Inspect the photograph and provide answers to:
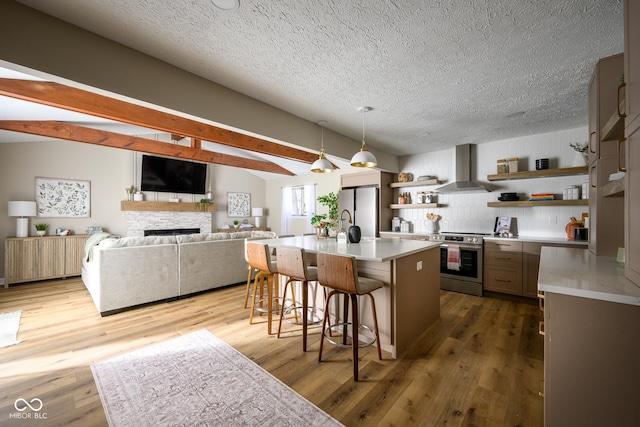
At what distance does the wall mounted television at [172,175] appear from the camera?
21.0ft

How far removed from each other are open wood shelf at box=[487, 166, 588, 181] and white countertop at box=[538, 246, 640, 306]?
2.50m

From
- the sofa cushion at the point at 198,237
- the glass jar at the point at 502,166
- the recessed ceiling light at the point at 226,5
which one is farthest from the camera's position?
the glass jar at the point at 502,166

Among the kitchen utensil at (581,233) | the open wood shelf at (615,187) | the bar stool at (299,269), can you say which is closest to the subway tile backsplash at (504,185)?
the kitchen utensil at (581,233)

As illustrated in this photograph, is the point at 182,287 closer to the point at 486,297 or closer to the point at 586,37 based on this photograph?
the point at 486,297

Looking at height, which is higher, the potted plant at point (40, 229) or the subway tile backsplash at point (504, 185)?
the subway tile backsplash at point (504, 185)

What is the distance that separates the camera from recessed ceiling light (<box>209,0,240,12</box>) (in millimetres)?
1514

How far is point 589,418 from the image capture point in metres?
1.15

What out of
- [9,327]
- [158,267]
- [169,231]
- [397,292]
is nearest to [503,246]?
[397,292]

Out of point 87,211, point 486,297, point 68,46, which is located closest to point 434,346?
point 486,297

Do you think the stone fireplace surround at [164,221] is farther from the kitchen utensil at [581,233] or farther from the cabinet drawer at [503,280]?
the kitchen utensil at [581,233]

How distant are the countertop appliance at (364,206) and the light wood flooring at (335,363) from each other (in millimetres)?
2126

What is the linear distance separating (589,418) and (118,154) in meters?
7.90

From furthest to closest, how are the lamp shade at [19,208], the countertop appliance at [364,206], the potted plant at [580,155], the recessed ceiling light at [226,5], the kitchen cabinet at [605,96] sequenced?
the countertop appliance at [364,206] < the lamp shade at [19,208] < the potted plant at [580,155] < the kitchen cabinet at [605,96] < the recessed ceiling light at [226,5]

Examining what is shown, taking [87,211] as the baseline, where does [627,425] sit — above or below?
below
